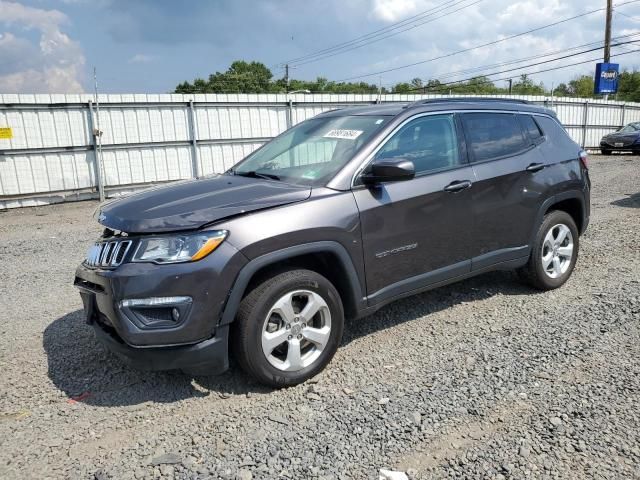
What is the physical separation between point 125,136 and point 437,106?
990 centimetres

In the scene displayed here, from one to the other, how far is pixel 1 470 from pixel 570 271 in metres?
4.84

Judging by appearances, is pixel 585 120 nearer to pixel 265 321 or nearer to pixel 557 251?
pixel 557 251

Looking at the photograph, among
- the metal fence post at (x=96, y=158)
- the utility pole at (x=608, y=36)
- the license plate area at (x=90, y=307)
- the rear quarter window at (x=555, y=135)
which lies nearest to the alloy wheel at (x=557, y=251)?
the rear quarter window at (x=555, y=135)

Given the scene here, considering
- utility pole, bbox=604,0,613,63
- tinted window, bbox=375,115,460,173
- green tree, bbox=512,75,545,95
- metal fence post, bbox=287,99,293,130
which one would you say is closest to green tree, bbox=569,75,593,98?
green tree, bbox=512,75,545,95

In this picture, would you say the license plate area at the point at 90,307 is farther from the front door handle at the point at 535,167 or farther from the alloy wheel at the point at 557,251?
the alloy wheel at the point at 557,251

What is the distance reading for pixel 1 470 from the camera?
2.57m

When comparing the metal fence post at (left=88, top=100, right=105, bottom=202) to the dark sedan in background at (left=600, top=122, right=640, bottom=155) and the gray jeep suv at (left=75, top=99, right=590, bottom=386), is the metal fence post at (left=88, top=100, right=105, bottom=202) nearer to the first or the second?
the gray jeep suv at (left=75, top=99, right=590, bottom=386)

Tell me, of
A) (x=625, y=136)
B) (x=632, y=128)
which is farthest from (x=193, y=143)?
(x=632, y=128)

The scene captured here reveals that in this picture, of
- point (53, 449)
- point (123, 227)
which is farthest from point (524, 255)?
point (53, 449)

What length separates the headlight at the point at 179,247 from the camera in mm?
2902

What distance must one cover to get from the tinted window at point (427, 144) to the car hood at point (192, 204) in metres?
0.84

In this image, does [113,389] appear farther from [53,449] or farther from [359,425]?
[359,425]

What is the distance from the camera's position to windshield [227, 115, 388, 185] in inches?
144

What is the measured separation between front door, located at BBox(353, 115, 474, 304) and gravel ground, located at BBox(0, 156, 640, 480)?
0.56m
